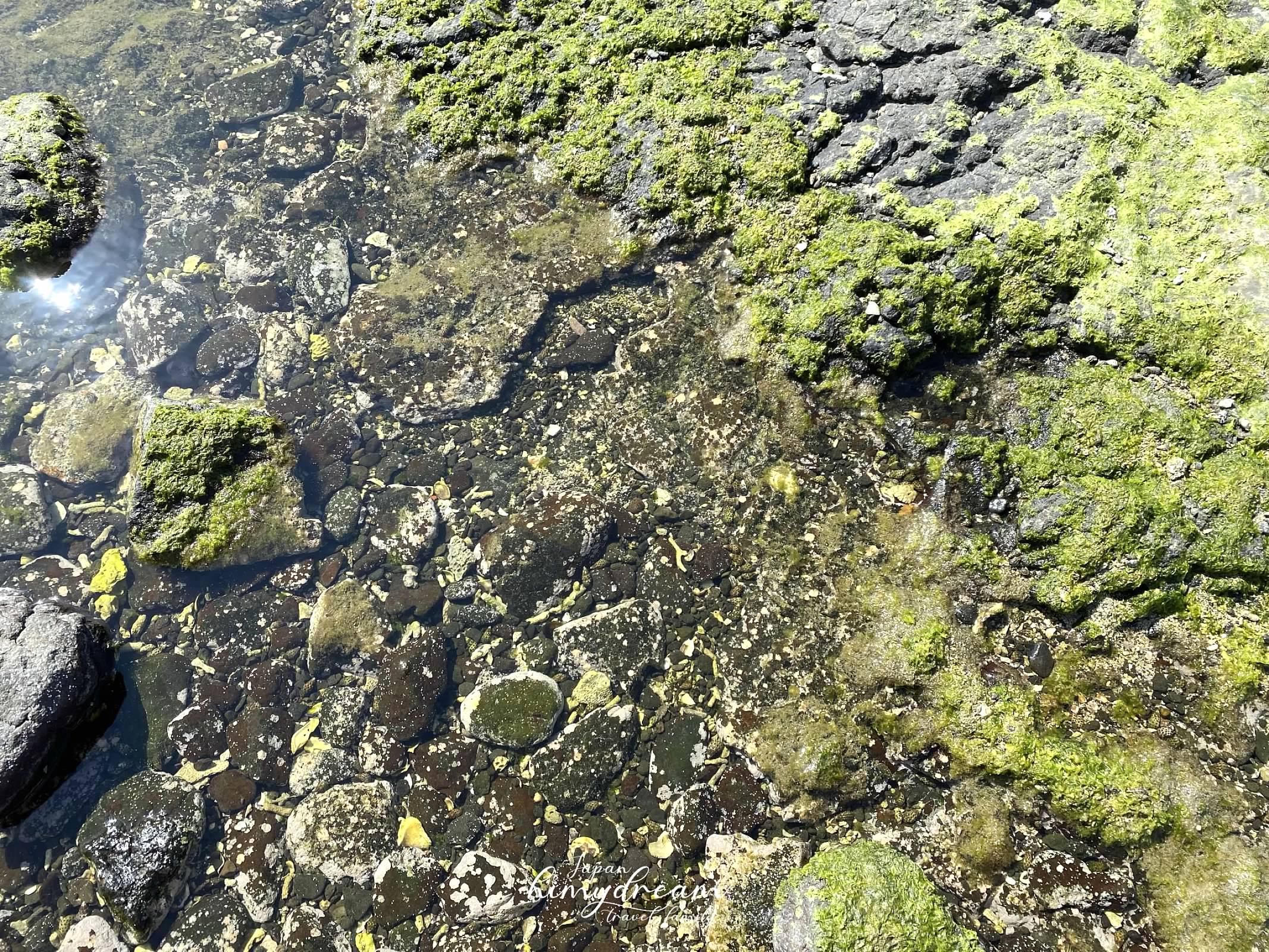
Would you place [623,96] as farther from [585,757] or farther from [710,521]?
[585,757]

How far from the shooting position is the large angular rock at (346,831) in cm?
493

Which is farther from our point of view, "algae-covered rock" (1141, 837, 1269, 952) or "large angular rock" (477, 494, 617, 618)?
"large angular rock" (477, 494, 617, 618)

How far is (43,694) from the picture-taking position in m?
4.89

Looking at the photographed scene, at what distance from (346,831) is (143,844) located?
1.42 meters

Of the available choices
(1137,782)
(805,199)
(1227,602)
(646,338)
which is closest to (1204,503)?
(1227,602)

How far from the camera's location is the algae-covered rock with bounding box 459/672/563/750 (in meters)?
5.14

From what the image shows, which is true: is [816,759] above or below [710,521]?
below

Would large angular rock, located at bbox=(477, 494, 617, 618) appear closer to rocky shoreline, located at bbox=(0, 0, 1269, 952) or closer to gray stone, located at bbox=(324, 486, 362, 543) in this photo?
rocky shoreline, located at bbox=(0, 0, 1269, 952)

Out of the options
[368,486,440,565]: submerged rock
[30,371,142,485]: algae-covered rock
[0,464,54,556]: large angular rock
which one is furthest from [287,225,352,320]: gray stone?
[0,464,54,556]: large angular rock

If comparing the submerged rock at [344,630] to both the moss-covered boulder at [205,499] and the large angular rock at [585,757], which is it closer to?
the moss-covered boulder at [205,499]

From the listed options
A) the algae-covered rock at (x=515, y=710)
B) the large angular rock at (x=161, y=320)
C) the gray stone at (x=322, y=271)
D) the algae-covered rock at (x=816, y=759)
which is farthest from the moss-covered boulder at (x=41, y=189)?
the algae-covered rock at (x=816, y=759)

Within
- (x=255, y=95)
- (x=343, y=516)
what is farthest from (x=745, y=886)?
(x=255, y=95)

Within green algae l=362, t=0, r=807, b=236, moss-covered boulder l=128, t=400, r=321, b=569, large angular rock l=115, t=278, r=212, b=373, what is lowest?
moss-covered boulder l=128, t=400, r=321, b=569

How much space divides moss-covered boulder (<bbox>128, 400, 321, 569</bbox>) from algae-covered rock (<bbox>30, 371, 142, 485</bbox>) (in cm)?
95
